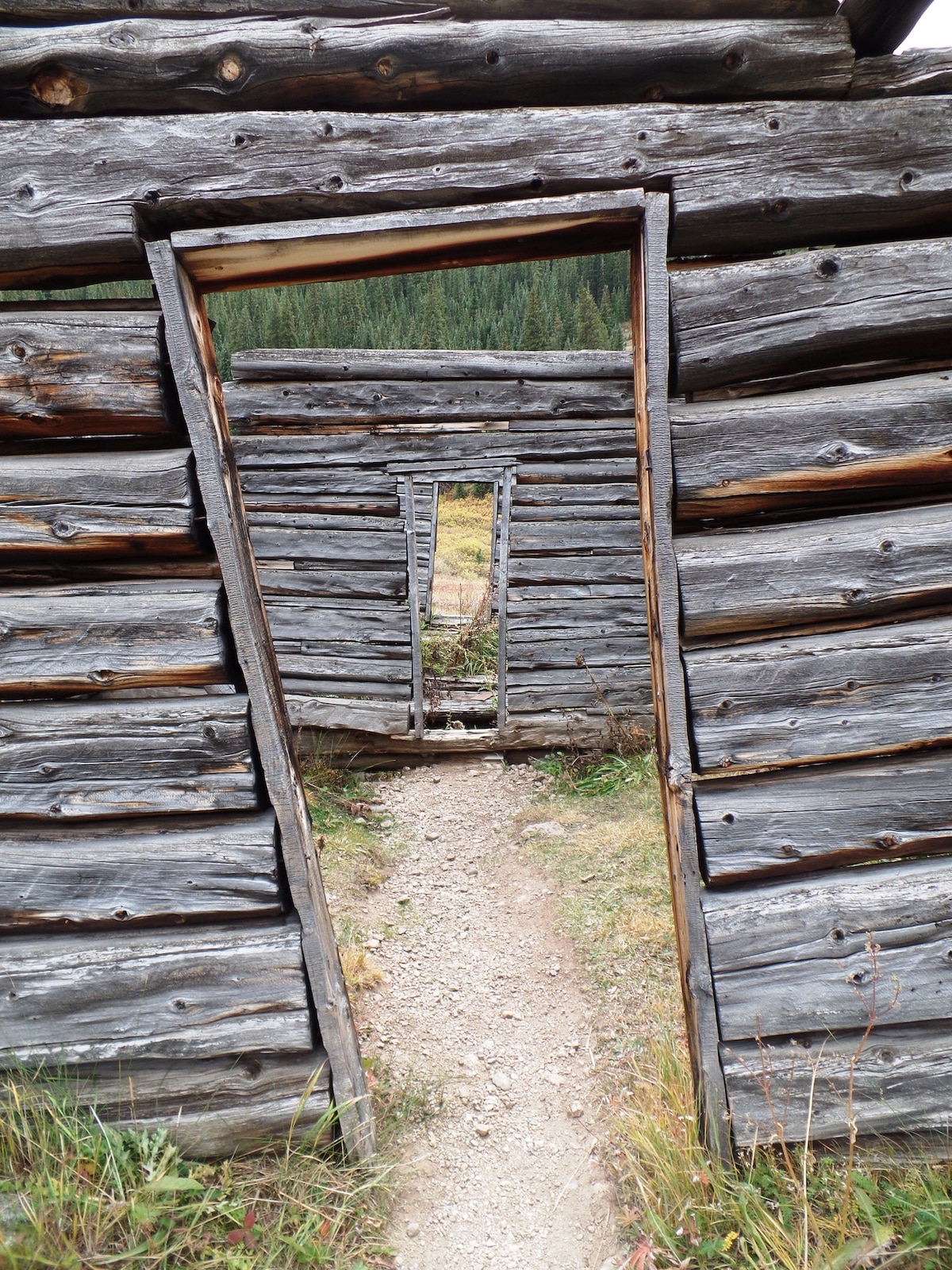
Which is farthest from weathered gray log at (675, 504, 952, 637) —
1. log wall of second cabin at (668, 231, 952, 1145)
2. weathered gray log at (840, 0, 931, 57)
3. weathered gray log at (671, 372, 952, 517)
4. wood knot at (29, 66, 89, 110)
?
wood knot at (29, 66, 89, 110)

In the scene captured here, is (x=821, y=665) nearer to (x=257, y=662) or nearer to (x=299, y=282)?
(x=257, y=662)

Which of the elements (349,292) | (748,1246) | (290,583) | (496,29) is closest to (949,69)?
(496,29)

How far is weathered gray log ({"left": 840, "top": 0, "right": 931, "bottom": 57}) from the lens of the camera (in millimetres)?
1863

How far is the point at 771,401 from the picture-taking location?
212 cm

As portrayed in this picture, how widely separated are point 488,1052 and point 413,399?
16.1 feet

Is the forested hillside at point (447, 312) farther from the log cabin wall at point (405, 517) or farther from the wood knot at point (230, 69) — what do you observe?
the wood knot at point (230, 69)

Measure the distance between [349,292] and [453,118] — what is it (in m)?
16.6

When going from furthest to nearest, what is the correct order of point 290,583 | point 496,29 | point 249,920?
point 290,583, point 249,920, point 496,29

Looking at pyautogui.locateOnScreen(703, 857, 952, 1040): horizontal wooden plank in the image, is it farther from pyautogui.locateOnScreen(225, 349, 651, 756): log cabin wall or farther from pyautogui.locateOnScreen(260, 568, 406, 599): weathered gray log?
pyautogui.locateOnScreen(260, 568, 406, 599): weathered gray log

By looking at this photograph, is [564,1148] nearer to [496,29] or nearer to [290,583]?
[496,29]

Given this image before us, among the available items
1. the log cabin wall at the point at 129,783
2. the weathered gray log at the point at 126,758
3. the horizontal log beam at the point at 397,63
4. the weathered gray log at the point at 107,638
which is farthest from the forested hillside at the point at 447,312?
the weathered gray log at the point at 126,758

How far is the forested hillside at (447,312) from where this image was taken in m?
14.6

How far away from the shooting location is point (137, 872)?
2.23 metres

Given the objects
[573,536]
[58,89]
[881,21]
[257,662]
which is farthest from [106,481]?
[573,536]
